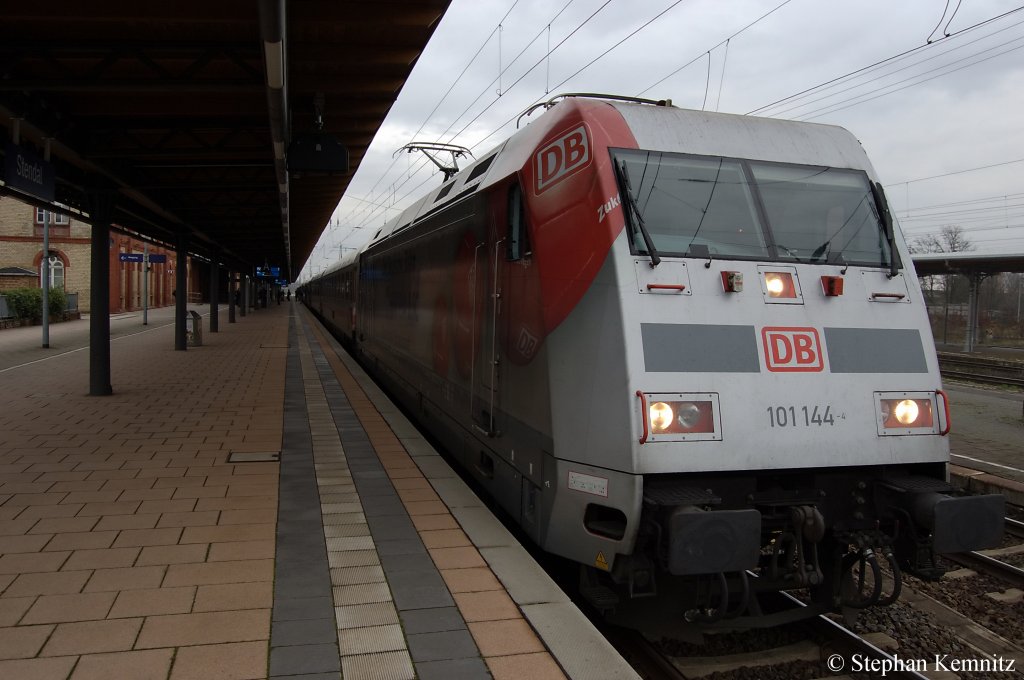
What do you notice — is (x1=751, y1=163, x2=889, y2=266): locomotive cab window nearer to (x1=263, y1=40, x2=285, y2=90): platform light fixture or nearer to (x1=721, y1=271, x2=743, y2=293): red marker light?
(x1=721, y1=271, x2=743, y2=293): red marker light

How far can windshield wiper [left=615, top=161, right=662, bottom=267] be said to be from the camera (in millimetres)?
3988

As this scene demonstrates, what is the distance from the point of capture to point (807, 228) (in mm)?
4449

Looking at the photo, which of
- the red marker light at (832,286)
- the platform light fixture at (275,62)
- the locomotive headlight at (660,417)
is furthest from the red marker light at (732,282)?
the platform light fixture at (275,62)

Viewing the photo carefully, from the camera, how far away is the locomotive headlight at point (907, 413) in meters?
4.09

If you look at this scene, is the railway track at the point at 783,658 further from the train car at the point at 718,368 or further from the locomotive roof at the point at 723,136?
the locomotive roof at the point at 723,136

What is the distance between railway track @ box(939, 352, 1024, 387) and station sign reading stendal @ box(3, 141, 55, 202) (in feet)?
63.1

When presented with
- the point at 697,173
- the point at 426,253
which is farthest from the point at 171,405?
the point at 697,173

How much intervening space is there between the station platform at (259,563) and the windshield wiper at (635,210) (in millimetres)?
1904

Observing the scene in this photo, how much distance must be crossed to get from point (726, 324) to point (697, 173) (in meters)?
0.99

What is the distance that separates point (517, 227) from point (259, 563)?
2631 mm

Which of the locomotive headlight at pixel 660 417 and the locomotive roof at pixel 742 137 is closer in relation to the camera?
the locomotive headlight at pixel 660 417

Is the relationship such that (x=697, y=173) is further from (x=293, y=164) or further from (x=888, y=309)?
(x=293, y=164)

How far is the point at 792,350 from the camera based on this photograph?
4.06 meters

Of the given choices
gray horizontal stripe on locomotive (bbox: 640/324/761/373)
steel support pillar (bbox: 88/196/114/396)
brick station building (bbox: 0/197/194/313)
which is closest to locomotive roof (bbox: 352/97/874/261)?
gray horizontal stripe on locomotive (bbox: 640/324/761/373)
